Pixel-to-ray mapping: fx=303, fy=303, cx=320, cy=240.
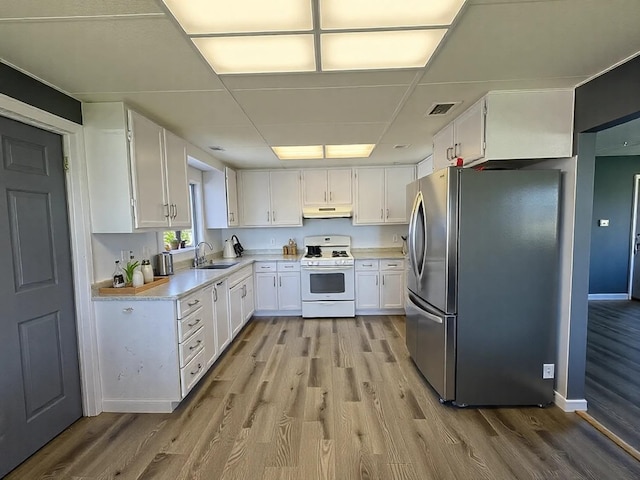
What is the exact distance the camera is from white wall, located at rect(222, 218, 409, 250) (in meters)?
5.03

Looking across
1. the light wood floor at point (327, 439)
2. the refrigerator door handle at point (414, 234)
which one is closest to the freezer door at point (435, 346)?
the light wood floor at point (327, 439)

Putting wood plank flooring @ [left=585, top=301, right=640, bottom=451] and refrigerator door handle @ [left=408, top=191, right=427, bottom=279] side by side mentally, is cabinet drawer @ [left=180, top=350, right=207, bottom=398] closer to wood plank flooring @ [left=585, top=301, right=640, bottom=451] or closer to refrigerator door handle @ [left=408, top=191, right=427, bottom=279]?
refrigerator door handle @ [left=408, top=191, right=427, bottom=279]

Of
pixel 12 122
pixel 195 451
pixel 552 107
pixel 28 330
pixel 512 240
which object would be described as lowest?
pixel 195 451

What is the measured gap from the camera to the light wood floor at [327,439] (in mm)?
1729

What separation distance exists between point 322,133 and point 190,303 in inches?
76.8

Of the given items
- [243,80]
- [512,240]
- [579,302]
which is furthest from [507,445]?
[243,80]

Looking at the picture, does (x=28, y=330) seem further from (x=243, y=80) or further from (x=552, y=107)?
(x=552, y=107)

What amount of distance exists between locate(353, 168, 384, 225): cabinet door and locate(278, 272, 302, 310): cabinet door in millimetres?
1381

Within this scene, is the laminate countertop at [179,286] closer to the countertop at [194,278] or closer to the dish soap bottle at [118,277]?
the countertop at [194,278]

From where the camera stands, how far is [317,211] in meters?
4.74

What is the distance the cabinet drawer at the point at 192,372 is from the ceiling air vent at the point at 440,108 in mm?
2781

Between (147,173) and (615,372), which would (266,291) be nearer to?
(147,173)

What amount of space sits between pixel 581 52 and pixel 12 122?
322cm

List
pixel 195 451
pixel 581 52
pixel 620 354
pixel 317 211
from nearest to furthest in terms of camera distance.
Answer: pixel 581 52, pixel 195 451, pixel 620 354, pixel 317 211
